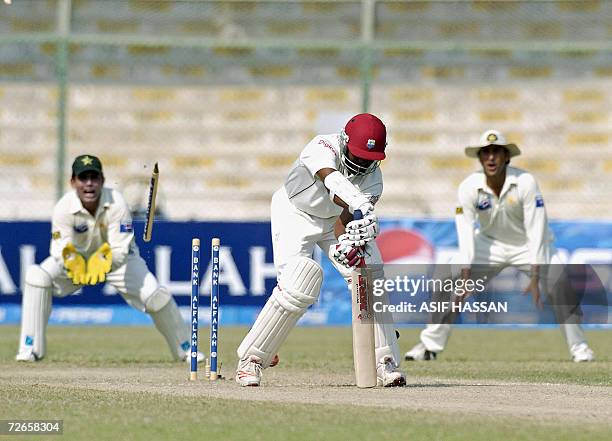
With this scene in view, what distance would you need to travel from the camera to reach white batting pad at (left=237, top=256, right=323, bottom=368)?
796 cm

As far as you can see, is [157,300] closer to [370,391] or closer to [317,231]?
[317,231]

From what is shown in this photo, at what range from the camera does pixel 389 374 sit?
8141mm

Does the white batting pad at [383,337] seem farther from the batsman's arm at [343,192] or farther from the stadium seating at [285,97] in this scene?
the stadium seating at [285,97]

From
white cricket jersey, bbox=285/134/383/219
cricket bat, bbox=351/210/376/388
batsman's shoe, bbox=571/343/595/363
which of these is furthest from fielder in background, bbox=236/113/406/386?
batsman's shoe, bbox=571/343/595/363

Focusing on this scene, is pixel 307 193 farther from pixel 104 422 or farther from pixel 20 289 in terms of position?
pixel 20 289

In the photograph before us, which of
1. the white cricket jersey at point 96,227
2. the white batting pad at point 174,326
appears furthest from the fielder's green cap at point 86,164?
the white batting pad at point 174,326

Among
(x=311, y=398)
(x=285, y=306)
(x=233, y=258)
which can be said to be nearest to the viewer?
(x=311, y=398)

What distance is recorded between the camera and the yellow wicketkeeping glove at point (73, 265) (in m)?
11.2

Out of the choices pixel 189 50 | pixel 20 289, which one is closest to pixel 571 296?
pixel 20 289

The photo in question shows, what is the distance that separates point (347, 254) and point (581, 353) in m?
4.32

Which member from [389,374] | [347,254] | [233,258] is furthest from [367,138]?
→ [233,258]

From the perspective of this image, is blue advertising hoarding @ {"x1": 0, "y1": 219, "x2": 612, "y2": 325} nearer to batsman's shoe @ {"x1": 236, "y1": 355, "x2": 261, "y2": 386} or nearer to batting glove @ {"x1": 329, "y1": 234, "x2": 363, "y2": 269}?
batsman's shoe @ {"x1": 236, "y1": 355, "x2": 261, "y2": 386}

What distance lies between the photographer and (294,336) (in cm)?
1472

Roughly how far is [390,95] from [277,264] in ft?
44.3
